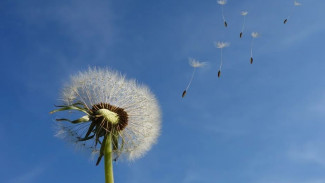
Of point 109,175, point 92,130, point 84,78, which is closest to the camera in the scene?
point 109,175

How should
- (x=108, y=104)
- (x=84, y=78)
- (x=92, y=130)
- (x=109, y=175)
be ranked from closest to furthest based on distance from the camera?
1. (x=109, y=175)
2. (x=92, y=130)
3. (x=108, y=104)
4. (x=84, y=78)

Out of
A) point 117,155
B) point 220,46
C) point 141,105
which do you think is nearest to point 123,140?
point 117,155

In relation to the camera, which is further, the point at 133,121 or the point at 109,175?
the point at 133,121

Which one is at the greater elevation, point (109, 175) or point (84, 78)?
point (84, 78)

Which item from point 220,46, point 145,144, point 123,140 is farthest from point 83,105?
point 220,46

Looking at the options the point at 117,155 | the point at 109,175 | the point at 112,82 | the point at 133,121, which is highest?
the point at 112,82

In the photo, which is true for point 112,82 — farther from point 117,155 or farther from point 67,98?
point 117,155
